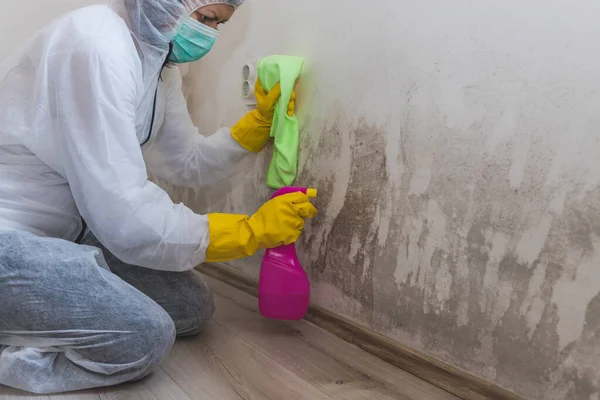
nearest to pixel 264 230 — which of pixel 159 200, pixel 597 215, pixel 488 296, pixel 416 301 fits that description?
pixel 159 200

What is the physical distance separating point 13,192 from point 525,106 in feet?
3.14

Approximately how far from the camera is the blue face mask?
109 centimetres

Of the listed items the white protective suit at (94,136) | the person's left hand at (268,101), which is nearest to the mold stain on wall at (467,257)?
the person's left hand at (268,101)

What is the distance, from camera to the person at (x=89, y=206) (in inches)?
38.0

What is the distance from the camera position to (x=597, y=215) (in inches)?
32.2

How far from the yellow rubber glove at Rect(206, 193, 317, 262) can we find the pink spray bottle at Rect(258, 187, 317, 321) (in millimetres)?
76

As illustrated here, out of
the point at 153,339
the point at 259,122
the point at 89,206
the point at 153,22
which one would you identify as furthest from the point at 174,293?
the point at 153,22

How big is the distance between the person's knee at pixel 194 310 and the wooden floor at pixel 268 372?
0.03 m

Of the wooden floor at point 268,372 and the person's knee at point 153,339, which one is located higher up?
the person's knee at point 153,339

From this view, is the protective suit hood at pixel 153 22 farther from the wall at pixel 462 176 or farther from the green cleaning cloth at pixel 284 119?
the wall at pixel 462 176

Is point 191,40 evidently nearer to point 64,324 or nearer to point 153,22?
point 153,22

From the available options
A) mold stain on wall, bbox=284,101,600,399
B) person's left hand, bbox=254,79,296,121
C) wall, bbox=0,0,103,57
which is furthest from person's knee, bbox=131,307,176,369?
wall, bbox=0,0,103,57

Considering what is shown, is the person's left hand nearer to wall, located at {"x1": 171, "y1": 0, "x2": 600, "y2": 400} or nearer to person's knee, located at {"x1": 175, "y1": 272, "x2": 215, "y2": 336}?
wall, located at {"x1": 171, "y1": 0, "x2": 600, "y2": 400}

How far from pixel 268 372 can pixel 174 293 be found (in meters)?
0.32
